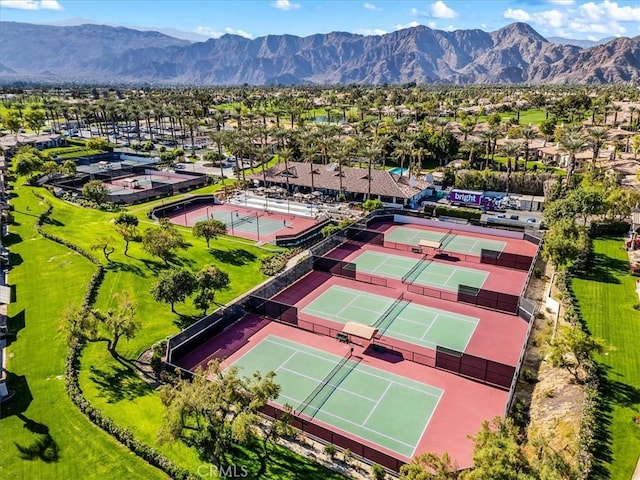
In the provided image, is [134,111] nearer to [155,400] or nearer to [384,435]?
[155,400]

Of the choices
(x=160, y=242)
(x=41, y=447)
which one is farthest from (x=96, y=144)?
(x=41, y=447)


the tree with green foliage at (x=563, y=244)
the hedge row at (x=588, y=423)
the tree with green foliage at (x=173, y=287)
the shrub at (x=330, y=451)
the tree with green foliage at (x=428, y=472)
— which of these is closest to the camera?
the tree with green foliage at (x=428, y=472)

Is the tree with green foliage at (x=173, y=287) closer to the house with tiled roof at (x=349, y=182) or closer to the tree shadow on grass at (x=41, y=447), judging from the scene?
the tree shadow on grass at (x=41, y=447)

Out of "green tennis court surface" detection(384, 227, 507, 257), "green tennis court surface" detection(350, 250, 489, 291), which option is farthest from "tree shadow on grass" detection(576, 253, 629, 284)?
"green tennis court surface" detection(384, 227, 507, 257)

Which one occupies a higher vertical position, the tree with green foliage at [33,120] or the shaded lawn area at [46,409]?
the tree with green foliage at [33,120]

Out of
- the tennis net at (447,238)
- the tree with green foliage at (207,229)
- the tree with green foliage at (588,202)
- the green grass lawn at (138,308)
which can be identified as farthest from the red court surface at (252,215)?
the tree with green foliage at (588,202)

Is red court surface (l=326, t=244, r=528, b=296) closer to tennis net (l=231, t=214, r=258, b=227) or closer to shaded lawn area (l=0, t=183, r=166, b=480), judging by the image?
tennis net (l=231, t=214, r=258, b=227)

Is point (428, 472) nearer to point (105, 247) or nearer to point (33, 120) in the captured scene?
point (105, 247)
